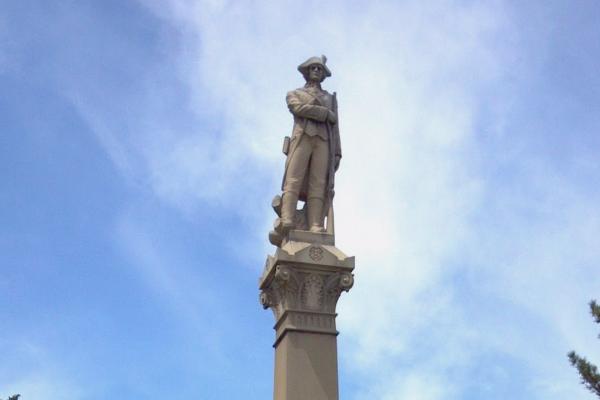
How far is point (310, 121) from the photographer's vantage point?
14.7 metres

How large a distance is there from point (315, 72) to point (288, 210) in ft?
8.55

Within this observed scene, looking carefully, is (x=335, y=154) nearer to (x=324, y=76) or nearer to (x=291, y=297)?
(x=324, y=76)

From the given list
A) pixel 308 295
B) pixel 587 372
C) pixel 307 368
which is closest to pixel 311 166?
pixel 308 295

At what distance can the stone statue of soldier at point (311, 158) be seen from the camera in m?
14.4

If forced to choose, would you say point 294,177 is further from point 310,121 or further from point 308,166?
point 310,121

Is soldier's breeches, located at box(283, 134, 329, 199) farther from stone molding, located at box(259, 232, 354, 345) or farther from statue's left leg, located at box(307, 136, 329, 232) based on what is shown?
stone molding, located at box(259, 232, 354, 345)

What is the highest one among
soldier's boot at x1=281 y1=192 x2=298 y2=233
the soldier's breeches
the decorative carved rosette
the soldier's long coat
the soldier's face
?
the soldier's face

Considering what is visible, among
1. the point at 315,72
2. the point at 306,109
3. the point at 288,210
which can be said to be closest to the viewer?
the point at 288,210

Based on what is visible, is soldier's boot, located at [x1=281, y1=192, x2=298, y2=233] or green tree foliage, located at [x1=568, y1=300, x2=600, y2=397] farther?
green tree foliage, located at [x1=568, y1=300, x2=600, y2=397]

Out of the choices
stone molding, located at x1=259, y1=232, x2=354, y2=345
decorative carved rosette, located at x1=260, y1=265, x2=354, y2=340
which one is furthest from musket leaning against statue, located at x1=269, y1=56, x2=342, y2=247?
decorative carved rosette, located at x1=260, y1=265, x2=354, y2=340

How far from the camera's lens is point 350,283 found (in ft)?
44.9

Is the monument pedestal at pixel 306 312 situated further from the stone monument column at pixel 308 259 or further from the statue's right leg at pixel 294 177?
the statue's right leg at pixel 294 177

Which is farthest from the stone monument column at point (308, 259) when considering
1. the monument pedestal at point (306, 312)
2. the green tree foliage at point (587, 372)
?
the green tree foliage at point (587, 372)

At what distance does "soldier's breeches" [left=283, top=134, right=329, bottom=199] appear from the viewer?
14492mm
